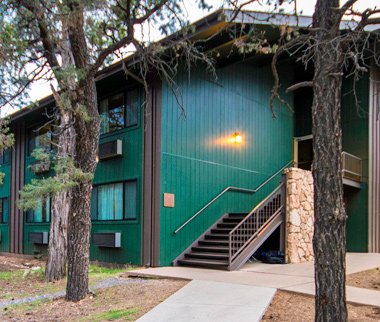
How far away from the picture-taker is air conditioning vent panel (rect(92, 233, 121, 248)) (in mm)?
10500

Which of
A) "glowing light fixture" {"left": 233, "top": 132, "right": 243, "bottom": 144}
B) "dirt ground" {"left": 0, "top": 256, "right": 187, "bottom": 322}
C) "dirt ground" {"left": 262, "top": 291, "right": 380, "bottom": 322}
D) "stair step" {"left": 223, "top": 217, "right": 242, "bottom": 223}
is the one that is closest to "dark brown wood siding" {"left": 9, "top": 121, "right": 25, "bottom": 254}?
"dirt ground" {"left": 0, "top": 256, "right": 187, "bottom": 322}

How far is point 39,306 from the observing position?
6.35 meters

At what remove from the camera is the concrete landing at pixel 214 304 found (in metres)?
5.11

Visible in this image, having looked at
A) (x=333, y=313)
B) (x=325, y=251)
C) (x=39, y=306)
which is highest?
(x=325, y=251)

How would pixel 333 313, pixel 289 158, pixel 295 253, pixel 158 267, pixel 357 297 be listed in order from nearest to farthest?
pixel 333 313 < pixel 357 297 < pixel 158 267 < pixel 295 253 < pixel 289 158

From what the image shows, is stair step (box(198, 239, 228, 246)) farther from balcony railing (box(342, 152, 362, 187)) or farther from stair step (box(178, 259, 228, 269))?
balcony railing (box(342, 152, 362, 187))

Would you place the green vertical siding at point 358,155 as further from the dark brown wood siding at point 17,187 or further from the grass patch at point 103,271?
the dark brown wood siding at point 17,187

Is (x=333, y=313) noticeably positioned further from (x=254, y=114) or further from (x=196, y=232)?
(x=254, y=114)

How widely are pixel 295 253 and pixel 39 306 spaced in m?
6.43

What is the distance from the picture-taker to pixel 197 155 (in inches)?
431

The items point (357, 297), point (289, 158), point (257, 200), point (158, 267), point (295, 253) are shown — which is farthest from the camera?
point (289, 158)

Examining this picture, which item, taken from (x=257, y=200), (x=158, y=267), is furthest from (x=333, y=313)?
(x=257, y=200)

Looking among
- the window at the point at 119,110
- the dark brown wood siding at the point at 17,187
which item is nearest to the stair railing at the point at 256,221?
the window at the point at 119,110

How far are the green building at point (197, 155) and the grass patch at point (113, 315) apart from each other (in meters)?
3.63
